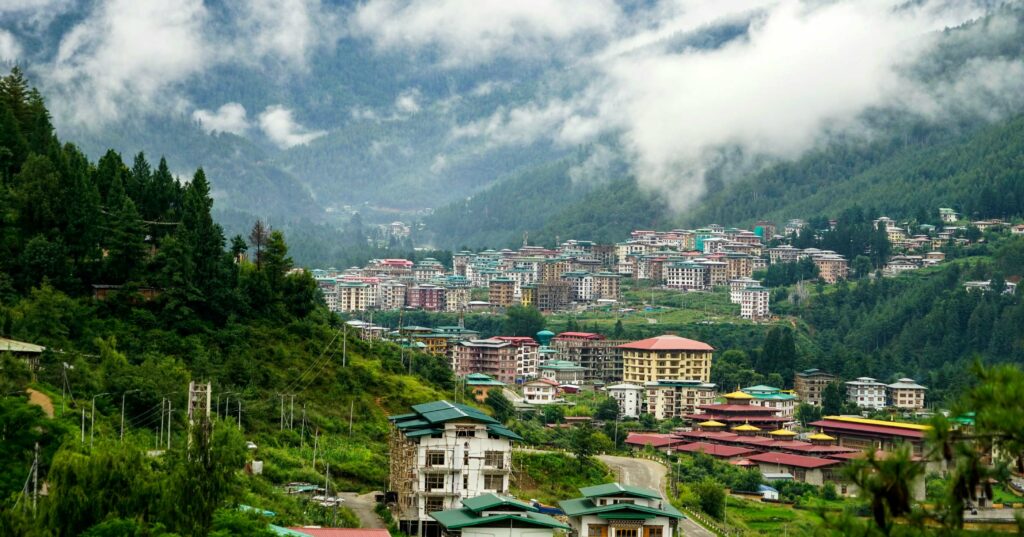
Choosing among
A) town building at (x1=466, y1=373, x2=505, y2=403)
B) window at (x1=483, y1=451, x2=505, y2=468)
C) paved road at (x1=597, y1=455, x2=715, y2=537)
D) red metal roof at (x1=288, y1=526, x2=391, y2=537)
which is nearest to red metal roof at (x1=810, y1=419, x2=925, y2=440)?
paved road at (x1=597, y1=455, x2=715, y2=537)

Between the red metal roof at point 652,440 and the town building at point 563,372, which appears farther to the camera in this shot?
the town building at point 563,372

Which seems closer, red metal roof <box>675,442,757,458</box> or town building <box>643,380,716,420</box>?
red metal roof <box>675,442,757,458</box>

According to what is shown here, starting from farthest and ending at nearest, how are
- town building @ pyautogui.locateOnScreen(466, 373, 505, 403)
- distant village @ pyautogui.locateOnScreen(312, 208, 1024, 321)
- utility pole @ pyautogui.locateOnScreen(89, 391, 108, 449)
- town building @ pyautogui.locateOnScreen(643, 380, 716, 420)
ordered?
distant village @ pyautogui.locateOnScreen(312, 208, 1024, 321) → town building @ pyautogui.locateOnScreen(643, 380, 716, 420) → town building @ pyautogui.locateOnScreen(466, 373, 505, 403) → utility pole @ pyautogui.locateOnScreen(89, 391, 108, 449)

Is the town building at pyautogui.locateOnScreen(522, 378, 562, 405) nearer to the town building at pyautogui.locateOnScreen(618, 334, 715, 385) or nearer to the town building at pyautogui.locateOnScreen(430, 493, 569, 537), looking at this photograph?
the town building at pyautogui.locateOnScreen(618, 334, 715, 385)

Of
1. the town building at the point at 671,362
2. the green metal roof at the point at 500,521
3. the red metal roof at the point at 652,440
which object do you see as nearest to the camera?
the green metal roof at the point at 500,521

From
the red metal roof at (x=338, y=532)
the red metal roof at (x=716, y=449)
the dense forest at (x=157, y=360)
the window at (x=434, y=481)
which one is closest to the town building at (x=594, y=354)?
the red metal roof at (x=716, y=449)

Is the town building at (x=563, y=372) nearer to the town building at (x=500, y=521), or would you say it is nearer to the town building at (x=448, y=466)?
the town building at (x=448, y=466)

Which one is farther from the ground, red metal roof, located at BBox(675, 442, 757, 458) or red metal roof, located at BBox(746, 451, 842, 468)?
red metal roof, located at BBox(675, 442, 757, 458)
